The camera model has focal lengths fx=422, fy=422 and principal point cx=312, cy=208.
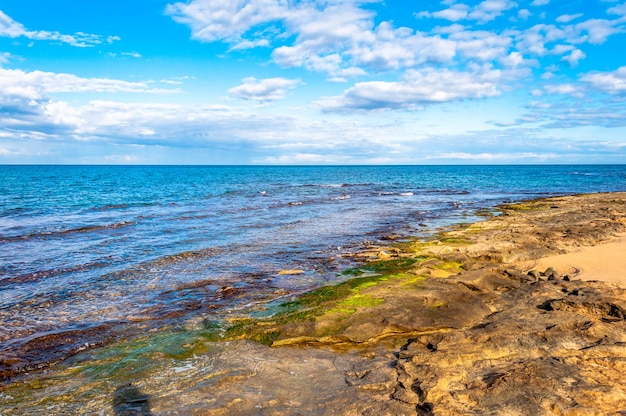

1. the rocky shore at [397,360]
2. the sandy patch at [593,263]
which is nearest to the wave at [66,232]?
the rocky shore at [397,360]

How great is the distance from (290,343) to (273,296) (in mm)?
3777

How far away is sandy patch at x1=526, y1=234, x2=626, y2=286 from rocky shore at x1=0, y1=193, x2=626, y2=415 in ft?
0.65

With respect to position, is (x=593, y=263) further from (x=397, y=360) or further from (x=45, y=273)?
(x=45, y=273)

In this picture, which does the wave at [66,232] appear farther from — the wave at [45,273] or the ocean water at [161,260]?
the wave at [45,273]

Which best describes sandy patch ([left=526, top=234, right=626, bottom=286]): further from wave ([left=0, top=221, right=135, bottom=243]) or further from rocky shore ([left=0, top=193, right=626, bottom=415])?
wave ([left=0, top=221, right=135, bottom=243])

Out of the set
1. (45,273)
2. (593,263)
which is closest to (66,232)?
(45,273)

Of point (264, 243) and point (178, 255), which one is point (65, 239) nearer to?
point (178, 255)

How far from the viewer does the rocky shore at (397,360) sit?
5934mm

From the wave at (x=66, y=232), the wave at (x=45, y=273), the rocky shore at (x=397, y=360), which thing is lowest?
the wave at (x=66, y=232)

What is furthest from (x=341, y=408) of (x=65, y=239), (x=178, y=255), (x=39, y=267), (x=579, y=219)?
(x=579, y=219)

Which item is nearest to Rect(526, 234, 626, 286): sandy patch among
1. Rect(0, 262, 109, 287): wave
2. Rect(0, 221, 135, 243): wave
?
Rect(0, 262, 109, 287): wave

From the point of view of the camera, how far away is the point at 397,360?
23.9ft

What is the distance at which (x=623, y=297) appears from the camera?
928 centimetres

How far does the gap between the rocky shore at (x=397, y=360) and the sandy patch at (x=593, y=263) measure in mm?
199
